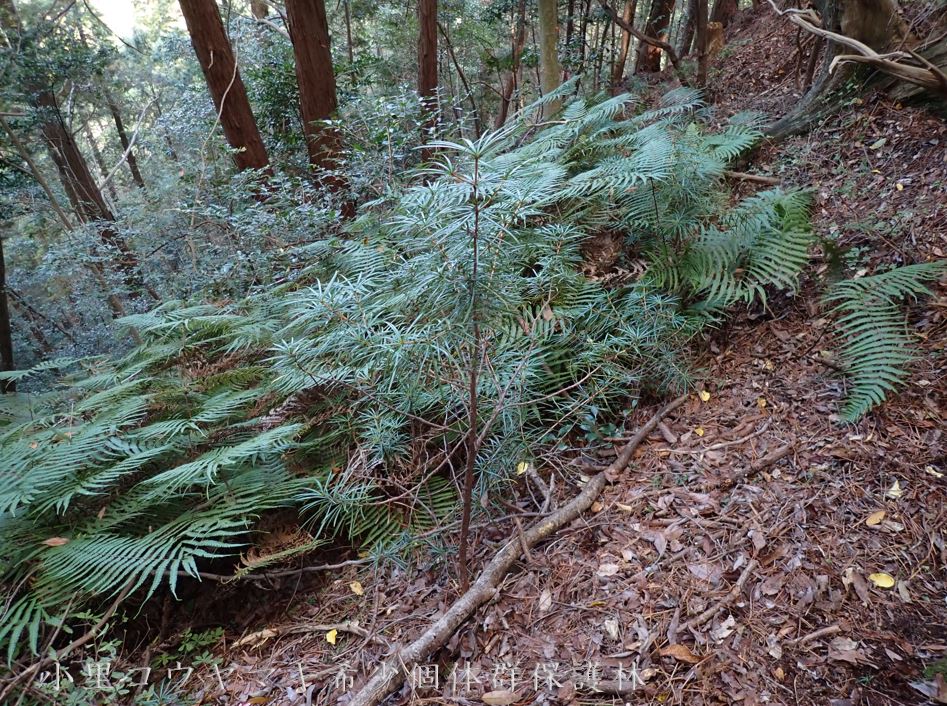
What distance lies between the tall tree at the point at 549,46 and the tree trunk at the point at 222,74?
328cm

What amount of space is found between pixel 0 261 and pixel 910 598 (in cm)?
796

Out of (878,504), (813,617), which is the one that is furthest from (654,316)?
(813,617)

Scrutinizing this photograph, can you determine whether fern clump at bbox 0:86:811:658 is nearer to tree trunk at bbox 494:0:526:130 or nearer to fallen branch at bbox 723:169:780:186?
fallen branch at bbox 723:169:780:186

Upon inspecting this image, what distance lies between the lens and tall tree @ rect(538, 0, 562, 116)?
5359 millimetres

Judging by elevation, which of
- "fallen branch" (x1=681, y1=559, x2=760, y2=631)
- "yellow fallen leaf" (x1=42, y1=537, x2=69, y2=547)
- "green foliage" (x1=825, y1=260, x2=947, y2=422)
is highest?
"green foliage" (x1=825, y1=260, x2=947, y2=422)

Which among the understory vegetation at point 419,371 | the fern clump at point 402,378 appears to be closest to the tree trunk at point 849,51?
the understory vegetation at point 419,371

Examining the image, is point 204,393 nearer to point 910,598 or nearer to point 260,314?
point 260,314

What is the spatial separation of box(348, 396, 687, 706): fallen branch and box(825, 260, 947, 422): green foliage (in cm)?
82

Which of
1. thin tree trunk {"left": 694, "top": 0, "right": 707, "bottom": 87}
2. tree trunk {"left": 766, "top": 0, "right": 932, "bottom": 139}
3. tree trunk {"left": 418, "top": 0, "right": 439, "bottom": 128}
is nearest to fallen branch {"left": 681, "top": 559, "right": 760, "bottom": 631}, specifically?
tree trunk {"left": 766, "top": 0, "right": 932, "bottom": 139}

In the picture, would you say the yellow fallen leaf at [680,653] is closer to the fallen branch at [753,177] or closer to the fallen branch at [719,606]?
the fallen branch at [719,606]

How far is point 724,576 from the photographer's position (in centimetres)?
166

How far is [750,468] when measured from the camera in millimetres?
1999

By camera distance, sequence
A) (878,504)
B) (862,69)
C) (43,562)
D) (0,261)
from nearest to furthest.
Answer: (878,504) < (43,562) < (862,69) < (0,261)

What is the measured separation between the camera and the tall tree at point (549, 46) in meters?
5.36
